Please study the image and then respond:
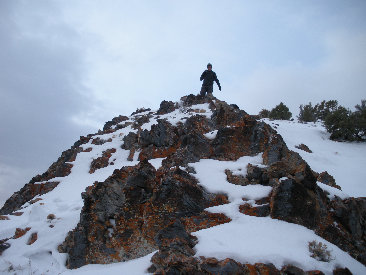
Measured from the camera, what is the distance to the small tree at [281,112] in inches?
1025

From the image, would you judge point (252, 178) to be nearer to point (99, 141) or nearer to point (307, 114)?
point (99, 141)

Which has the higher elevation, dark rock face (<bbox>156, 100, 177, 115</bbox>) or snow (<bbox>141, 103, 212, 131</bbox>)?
dark rock face (<bbox>156, 100, 177, 115</bbox>)

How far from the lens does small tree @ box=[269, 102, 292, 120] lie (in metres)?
26.0

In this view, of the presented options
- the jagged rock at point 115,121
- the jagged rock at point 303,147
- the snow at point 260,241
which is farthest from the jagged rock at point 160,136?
the jagged rock at point 115,121

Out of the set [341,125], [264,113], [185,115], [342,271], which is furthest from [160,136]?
[264,113]

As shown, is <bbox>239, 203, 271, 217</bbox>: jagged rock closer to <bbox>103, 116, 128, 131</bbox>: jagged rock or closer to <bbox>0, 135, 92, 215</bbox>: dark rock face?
<bbox>0, 135, 92, 215</bbox>: dark rock face

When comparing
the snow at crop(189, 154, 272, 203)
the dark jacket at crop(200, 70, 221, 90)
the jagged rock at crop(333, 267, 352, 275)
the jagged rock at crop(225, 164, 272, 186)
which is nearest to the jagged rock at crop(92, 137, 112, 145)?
the dark jacket at crop(200, 70, 221, 90)

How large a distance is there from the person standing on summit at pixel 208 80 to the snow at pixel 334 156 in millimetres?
6365

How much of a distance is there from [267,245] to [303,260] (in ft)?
2.05

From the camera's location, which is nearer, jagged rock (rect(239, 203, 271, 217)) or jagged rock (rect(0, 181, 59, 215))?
jagged rock (rect(239, 203, 271, 217))

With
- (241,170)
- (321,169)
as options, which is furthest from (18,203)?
(321,169)

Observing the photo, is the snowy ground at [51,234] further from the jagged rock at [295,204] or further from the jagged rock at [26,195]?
the jagged rock at [295,204]

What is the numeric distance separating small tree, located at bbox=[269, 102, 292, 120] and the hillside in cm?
1610

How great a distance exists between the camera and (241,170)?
8.11 m
